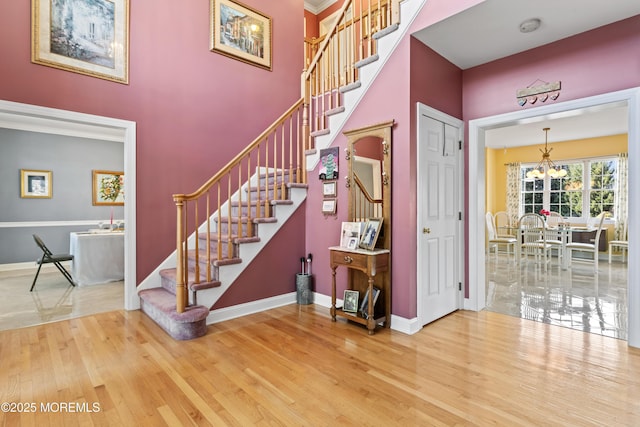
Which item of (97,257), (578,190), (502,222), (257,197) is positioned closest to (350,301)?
(257,197)

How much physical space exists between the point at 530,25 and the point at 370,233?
7.66 ft

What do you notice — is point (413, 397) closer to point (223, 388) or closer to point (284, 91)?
point (223, 388)

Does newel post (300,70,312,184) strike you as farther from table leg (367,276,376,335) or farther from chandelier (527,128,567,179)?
chandelier (527,128,567,179)

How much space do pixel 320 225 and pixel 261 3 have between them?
355 cm

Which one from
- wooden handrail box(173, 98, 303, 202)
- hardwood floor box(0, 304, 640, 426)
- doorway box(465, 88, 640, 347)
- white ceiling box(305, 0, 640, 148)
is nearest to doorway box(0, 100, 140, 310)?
hardwood floor box(0, 304, 640, 426)

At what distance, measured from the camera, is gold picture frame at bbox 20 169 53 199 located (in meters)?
6.16

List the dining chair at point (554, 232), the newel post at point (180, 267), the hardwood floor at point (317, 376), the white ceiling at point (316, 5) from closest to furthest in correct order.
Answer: the hardwood floor at point (317, 376), the newel post at point (180, 267), the dining chair at point (554, 232), the white ceiling at point (316, 5)

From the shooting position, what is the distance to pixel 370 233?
10.5ft

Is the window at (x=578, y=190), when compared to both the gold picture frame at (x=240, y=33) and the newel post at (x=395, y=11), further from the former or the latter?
the gold picture frame at (x=240, y=33)

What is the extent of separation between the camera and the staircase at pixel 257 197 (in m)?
3.04

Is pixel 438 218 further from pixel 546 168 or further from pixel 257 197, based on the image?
pixel 546 168

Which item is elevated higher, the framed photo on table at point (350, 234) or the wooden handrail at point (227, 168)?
the wooden handrail at point (227, 168)

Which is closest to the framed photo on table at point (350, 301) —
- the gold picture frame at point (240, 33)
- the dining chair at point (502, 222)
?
the gold picture frame at point (240, 33)

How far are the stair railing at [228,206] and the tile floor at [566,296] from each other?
2.94 metres
